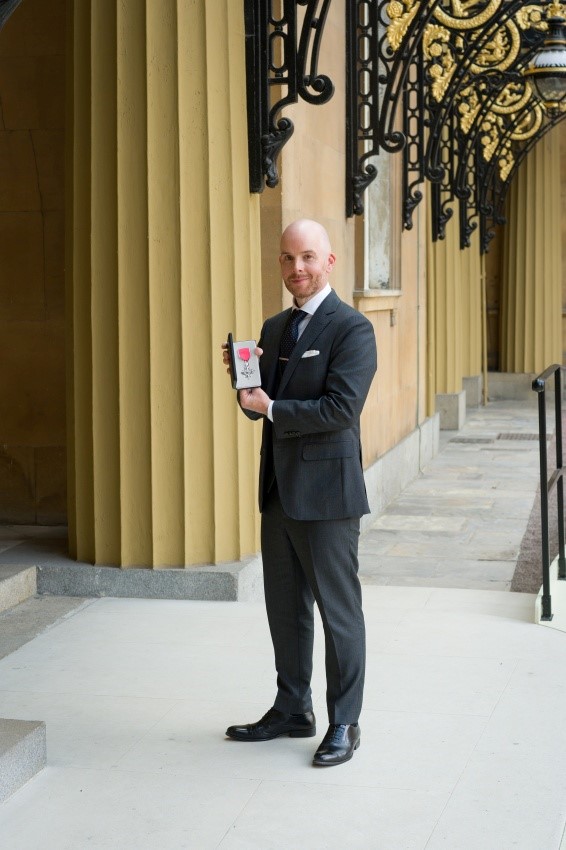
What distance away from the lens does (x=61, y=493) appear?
23.6ft

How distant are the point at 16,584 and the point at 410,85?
6057 mm

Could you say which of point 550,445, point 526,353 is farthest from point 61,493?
point 526,353

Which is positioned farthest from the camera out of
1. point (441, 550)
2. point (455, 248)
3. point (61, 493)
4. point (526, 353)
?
point (526, 353)

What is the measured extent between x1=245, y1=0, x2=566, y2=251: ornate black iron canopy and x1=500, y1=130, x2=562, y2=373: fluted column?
1.26m

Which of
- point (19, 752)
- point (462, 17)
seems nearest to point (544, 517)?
point (19, 752)

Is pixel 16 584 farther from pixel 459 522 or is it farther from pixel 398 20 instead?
pixel 398 20

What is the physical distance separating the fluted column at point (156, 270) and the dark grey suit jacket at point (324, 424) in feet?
6.69

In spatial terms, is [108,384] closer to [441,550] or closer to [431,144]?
[441,550]

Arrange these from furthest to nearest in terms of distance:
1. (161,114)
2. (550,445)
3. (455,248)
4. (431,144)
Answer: (455,248)
(550,445)
(431,144)
(161,114)

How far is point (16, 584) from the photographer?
592 centimetres

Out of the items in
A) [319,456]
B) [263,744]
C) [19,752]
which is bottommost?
[263,744]

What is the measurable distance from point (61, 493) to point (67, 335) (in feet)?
4.48

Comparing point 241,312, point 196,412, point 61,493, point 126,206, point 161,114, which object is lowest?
point 61,493

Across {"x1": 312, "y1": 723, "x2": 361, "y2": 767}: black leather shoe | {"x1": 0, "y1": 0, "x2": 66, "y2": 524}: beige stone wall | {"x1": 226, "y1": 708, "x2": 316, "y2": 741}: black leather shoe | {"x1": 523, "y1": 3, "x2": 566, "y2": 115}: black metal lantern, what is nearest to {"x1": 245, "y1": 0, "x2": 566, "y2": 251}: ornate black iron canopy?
{"x1": 523, "y1": 3, "x2": 566, "y2": 115}: black metal lantern
